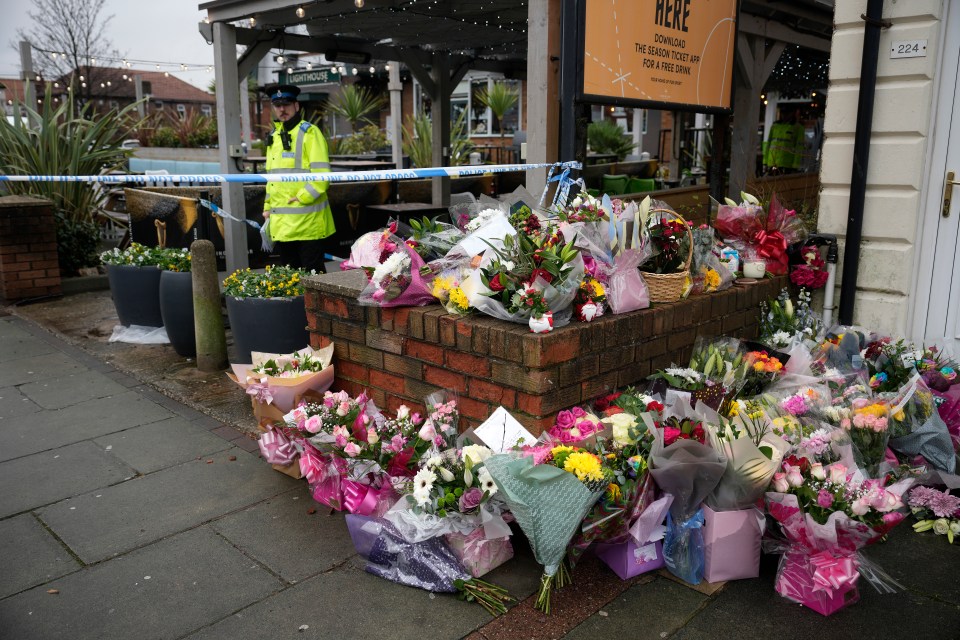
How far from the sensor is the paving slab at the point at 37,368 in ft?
17.6

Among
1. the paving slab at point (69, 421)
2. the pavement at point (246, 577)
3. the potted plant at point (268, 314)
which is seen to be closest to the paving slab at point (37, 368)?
the paving slab at point (69, 421)

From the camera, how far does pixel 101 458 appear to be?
3.99 m

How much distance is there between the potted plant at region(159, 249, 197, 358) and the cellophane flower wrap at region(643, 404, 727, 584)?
3.89 m

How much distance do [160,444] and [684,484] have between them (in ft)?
9.44

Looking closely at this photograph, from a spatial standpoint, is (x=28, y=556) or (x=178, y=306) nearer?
(x=28, y=556)

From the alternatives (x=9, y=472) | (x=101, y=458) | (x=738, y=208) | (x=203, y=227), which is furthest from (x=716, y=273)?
(x=203, y=227)

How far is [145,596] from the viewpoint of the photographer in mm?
2758

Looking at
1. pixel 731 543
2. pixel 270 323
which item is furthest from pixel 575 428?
pixel 270 323

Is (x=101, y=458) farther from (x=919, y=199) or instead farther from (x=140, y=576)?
(x=919, y=199)

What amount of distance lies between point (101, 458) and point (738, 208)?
3.82 m

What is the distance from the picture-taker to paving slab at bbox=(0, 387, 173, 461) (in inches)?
166

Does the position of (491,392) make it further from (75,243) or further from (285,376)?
(75,243)

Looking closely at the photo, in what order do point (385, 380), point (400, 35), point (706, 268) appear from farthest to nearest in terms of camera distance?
point (400, 35)
point (706, 268)
point (385, 380)

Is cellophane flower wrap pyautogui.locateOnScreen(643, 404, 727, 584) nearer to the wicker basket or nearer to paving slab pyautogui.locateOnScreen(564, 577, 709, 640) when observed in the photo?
paving slab pyautogui.locateOnScreen(564, 577, 709, 640)
